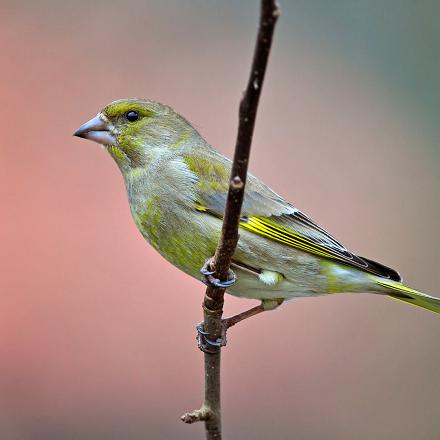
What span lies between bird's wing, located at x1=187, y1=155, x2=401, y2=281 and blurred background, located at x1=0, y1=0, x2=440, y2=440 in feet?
3.83

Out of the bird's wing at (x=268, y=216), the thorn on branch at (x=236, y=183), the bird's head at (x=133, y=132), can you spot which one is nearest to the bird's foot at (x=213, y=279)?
the thorn on branch at (x=236, y=183)

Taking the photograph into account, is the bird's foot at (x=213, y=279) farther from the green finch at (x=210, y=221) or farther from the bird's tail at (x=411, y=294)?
the bird's tail at (x=411, y=294)

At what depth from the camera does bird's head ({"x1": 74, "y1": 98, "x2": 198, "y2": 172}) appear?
3.42m

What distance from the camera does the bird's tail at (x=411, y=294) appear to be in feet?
10.8

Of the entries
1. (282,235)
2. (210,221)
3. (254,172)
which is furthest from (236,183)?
(254,172)

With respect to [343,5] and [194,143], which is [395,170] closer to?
[343,5]

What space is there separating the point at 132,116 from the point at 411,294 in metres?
1.44

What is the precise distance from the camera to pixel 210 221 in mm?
3129

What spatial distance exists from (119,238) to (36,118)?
1017 millimetres

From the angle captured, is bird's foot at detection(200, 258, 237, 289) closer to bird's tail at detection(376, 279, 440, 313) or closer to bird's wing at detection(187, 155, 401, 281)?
bird's wing at detection(187, 155, 401, 281)

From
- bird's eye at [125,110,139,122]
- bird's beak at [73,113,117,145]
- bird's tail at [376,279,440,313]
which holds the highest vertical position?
bird's eye at [125,110,139,122]

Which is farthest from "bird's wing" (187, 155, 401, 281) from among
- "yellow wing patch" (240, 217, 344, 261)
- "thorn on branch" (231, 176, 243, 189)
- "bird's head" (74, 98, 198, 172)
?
"thorn on branch" (231, 176, 243, 189)

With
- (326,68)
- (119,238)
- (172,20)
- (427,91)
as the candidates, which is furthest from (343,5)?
(119,238)

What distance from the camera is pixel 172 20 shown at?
5.61 meters
